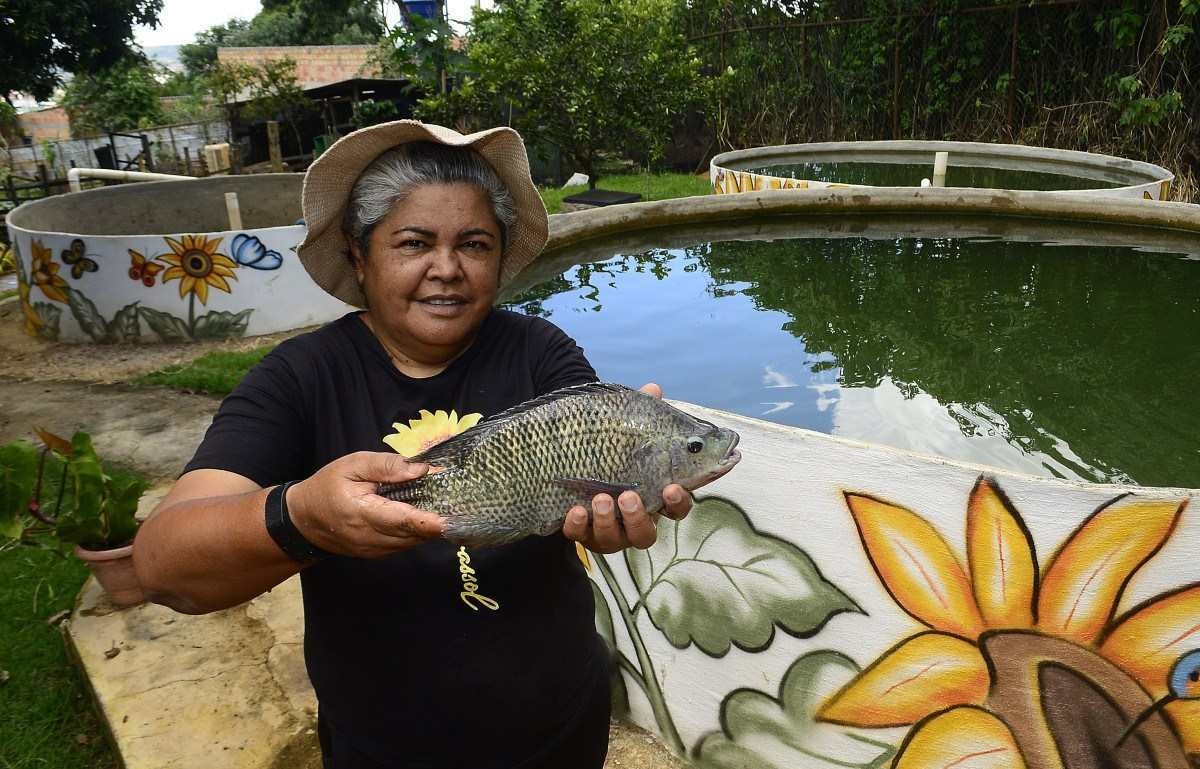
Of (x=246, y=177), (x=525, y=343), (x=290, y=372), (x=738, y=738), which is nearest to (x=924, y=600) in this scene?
(x=738, y=738)

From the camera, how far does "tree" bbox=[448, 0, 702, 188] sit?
1327cm

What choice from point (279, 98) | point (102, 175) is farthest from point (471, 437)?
point (279, 98)

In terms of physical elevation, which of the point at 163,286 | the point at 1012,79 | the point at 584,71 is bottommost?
the point at 163,286

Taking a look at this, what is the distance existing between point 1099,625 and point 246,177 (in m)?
11.1

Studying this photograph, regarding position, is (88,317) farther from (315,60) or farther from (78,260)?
(315,60)

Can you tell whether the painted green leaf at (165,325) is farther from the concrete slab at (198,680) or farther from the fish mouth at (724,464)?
the fish mouth at (724,464)

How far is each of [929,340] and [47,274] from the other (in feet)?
26.1

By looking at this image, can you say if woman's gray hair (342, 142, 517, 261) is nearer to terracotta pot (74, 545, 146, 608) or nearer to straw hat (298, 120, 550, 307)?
straw hat (298, 120, 550, 307)

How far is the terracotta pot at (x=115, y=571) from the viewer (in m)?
3.40

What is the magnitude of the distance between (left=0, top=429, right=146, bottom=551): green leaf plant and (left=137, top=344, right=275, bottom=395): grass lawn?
3151mm

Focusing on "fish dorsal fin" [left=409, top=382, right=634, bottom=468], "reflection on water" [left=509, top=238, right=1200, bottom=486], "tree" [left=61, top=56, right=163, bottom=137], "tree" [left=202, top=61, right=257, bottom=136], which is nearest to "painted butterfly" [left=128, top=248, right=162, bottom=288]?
"reflection on water" [left=509, top=238, right=1200, bottom=486]

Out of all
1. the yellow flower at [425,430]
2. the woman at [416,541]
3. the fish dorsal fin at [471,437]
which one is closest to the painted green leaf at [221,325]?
the woman at [416,541]

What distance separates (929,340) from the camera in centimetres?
405

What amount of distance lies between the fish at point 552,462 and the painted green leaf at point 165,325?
7442mm
